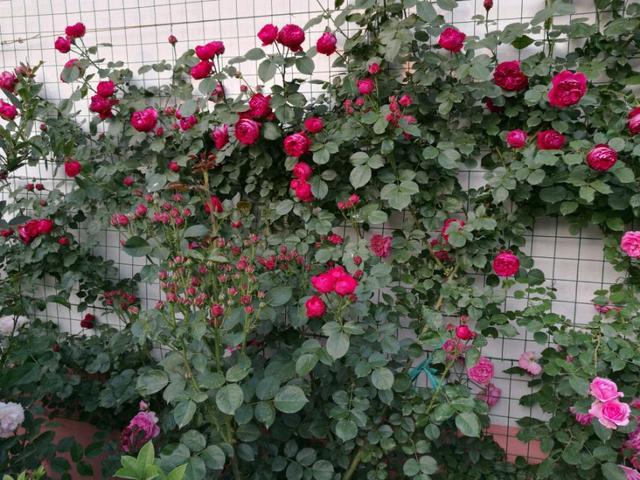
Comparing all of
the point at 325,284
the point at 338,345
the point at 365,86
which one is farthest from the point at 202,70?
the point at 338,345

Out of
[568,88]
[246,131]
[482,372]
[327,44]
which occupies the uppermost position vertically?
[327,44]

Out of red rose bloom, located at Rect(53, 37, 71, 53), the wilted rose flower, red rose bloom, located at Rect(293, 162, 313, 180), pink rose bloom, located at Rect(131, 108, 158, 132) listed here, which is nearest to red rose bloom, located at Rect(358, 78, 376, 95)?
red rose bloom, located at Rect(293, 162, 313, 180)

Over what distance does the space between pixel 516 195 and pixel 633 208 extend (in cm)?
29

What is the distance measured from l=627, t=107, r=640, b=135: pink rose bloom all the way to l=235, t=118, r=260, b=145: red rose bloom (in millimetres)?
1020

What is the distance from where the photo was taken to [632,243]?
4.41ft

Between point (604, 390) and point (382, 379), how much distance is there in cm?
56

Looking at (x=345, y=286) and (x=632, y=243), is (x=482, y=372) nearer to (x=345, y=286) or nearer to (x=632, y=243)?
(x=632, y=243)

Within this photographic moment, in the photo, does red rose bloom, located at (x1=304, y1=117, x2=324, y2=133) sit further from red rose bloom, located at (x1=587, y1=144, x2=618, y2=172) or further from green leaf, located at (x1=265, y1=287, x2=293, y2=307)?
red rose bloom, located at (x1=587, y1=144, x2=618, y2=172)

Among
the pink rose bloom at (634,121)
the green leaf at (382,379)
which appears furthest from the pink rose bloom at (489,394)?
the pink rose bloom at (634,121)

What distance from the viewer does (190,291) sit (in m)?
1.06

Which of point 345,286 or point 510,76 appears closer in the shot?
point 345,286

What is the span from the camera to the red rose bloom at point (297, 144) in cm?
144

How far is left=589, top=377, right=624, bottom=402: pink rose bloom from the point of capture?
120 centimetres

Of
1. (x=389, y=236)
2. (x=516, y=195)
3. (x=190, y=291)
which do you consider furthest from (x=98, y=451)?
(x=516, y=195)
